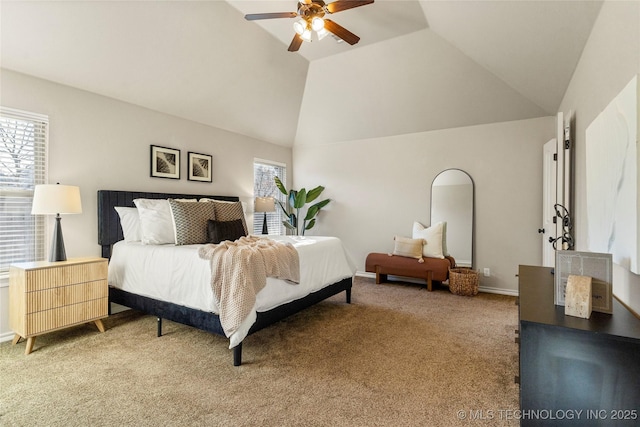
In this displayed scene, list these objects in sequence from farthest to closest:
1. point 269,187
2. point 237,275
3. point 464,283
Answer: point 269,187
point 464,283
point 237,275

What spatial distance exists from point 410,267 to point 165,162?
142 inches

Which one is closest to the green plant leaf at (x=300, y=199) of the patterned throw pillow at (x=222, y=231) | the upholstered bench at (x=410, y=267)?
the upholstered bench at (x=410, y=267)

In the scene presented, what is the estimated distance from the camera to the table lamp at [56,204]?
8.65ft

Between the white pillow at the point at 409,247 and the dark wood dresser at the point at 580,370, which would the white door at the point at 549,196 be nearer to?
the white pillow at the point at 409,247

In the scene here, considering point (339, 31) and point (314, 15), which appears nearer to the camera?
point (314, 15)

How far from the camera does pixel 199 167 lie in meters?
4.44

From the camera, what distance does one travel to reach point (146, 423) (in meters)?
1.70

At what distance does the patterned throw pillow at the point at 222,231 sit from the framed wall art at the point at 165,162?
1177 millimetres

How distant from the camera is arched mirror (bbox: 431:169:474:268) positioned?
15.1 feet

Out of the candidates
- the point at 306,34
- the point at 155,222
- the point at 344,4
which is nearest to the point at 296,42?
the point at 306,34

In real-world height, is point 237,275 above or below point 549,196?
below

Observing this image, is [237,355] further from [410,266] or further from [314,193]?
[314,193]

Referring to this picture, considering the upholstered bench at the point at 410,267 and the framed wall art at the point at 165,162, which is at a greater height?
the framed wall art at the point at 165,162

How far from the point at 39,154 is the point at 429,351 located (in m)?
3.95
